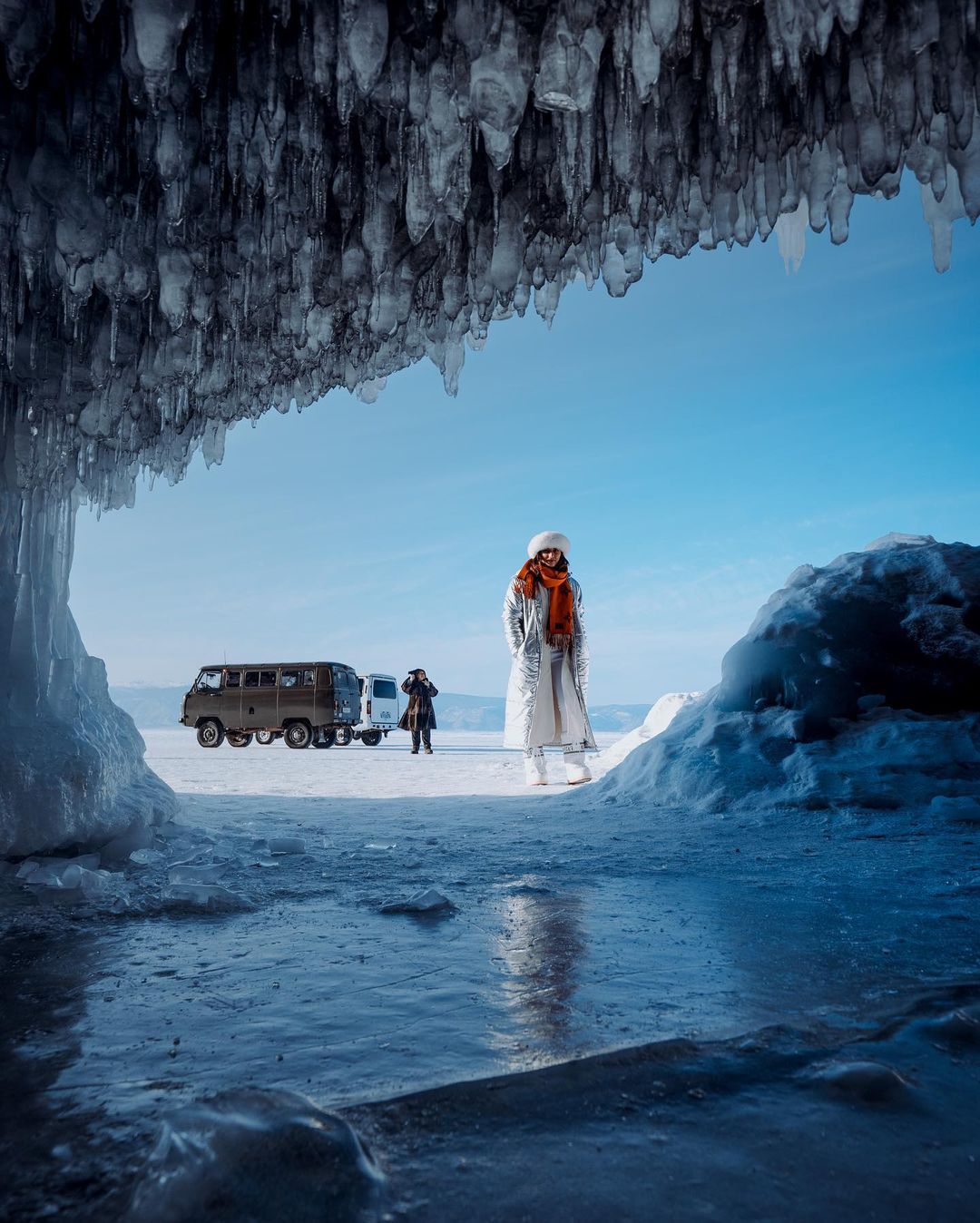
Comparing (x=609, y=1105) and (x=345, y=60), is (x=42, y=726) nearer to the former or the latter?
(x=345, y=60)

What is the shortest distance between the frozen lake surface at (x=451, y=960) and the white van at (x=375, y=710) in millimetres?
16011

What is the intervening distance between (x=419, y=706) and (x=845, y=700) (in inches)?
477

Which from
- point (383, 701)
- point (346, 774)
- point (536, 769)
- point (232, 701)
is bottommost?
point (346, 774)

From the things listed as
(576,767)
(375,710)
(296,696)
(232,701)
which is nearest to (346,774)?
(576,767)

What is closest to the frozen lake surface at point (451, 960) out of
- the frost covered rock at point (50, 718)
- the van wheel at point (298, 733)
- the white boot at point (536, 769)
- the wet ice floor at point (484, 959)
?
the wet ice floor at point (484, 959)

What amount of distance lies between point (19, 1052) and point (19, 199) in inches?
152

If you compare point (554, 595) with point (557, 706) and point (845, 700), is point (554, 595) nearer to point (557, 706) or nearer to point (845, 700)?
point (557, 706)

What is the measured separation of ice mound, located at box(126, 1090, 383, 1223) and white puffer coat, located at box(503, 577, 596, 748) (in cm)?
728

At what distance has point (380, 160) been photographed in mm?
4129

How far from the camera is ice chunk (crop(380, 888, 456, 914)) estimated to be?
3.52 m

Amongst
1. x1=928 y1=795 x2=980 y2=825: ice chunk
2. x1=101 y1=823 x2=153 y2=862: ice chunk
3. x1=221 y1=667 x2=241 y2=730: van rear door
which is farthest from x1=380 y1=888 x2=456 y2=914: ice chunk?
x1=221 y1=667 x2=241 y2=730: van rear door

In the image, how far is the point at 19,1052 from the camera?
199cm

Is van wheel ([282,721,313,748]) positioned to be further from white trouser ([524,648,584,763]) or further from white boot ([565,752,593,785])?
white trouser ([524,648,584,763])

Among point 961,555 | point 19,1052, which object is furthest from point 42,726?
point 961,555
